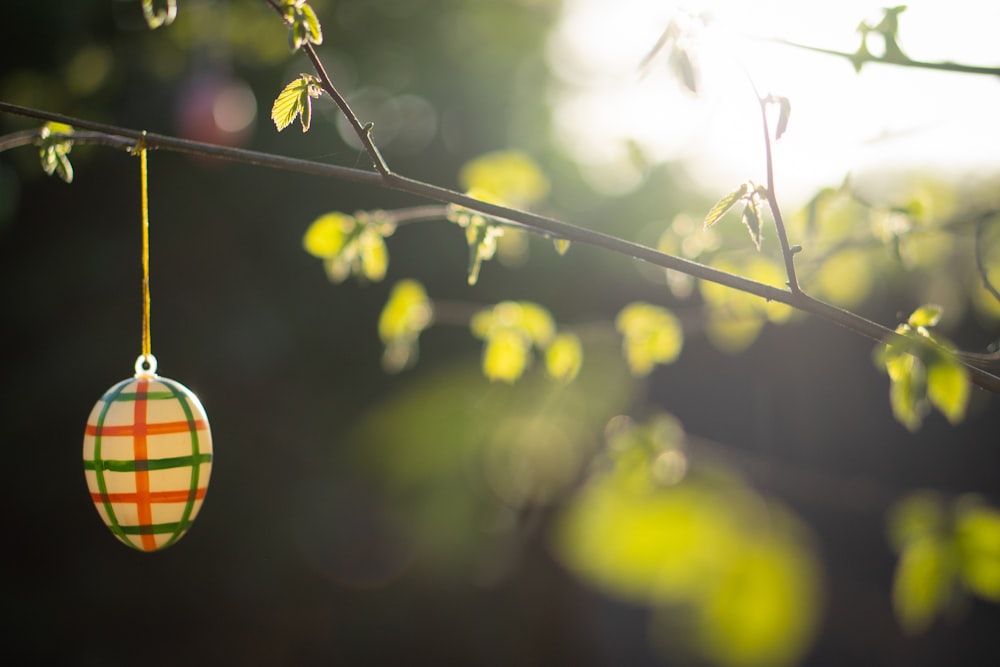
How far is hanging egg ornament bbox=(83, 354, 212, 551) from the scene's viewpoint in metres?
0.95

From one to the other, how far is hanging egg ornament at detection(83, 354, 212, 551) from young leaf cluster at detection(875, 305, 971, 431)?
0.74 m

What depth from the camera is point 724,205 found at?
0.78m

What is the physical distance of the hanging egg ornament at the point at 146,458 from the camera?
3.13 ft

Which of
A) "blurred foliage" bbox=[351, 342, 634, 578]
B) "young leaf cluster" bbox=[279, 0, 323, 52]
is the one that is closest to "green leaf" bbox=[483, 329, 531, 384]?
"young leaf cluster" bbox=[279, 0, 323, 52]

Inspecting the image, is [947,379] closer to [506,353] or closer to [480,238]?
[480,238]

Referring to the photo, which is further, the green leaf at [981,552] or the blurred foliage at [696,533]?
the blurred foliage at [696,533]

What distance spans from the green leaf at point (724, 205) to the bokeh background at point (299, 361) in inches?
87.7

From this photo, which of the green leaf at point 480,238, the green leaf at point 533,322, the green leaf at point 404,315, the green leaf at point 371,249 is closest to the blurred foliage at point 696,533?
the green leaf at point 533,322

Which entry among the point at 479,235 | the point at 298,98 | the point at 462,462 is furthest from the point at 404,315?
the point at 462,462

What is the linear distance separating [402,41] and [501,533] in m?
1.92

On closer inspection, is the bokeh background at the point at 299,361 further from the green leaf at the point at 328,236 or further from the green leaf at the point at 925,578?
the green leaf at the point at 328,236

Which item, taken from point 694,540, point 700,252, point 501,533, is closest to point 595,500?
point 694,540

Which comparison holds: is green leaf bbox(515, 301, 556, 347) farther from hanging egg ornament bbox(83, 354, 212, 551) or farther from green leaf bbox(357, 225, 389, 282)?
hanging egg ornament bbox(83, 354, 212, 551)

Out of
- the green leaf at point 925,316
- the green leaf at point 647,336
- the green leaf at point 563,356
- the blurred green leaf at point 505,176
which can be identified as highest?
the blurred green leaf at point 505,176
